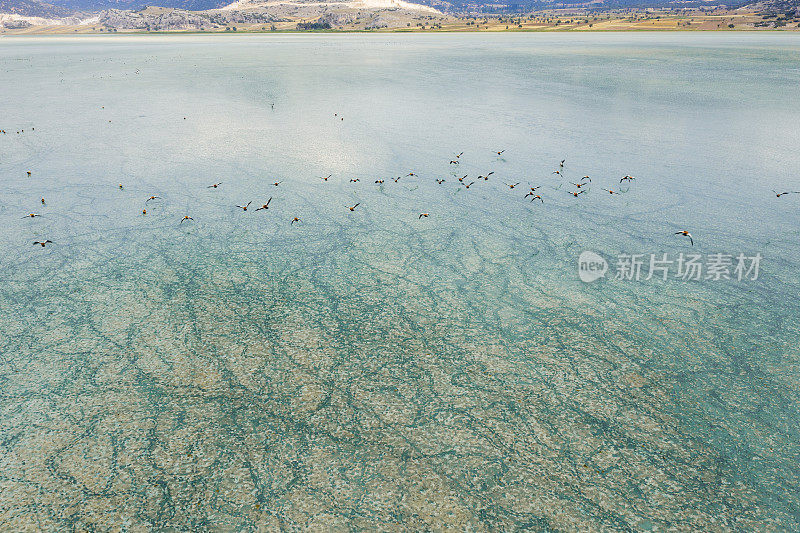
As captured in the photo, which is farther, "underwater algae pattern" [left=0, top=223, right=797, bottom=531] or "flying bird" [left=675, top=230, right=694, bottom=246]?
"flying bird" [left=675, top=230, right=694, bottom=246]

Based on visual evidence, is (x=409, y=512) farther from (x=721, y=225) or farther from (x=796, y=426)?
(x=721, y=225)

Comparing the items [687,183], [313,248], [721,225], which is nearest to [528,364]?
[313,248]

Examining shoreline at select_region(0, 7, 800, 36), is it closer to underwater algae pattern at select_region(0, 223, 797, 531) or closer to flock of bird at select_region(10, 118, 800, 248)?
flock of bird at select_region(10, 118, 800, 248)

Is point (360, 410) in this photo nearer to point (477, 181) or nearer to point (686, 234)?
point (686, 234)

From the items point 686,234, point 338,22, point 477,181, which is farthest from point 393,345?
point 338,22

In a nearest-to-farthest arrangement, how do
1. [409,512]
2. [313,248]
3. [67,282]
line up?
1. [409,512]
2. [67,282]
3. [313,248]

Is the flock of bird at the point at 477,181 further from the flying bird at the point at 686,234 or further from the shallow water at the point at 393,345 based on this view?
the shallow water at the point at 393,345

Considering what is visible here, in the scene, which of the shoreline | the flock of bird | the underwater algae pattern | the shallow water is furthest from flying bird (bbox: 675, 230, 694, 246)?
the shoreline

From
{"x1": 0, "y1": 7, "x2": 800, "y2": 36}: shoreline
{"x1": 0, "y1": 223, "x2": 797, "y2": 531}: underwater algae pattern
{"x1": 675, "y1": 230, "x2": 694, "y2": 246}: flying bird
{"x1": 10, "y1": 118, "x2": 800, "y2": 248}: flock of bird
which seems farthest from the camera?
{"x1": 0, "y1": 7, "x2": 800, "y2": 36}: shoreline
